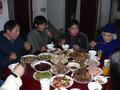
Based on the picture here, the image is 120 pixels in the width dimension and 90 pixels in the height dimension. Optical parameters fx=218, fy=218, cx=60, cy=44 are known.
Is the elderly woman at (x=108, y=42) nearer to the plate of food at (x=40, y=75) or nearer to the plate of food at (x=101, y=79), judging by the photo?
the plate of food at (x=101, y=79)

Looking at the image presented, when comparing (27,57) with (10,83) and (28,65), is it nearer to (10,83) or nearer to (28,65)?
(28,65)

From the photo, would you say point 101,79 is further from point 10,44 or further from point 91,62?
point 10,44

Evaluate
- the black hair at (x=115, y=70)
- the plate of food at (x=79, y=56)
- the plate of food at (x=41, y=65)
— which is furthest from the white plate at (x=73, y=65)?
the black hair at (x=115, y=70)

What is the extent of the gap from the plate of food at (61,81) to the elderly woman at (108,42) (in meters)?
0.84

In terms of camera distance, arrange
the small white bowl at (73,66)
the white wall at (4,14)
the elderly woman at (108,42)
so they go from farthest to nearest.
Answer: the white wall at (4,14) < the elderly woman at (108,42) < the small white bowl at (73,66)

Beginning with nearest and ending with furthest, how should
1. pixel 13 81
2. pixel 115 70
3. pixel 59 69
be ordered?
pixel 115 70 < pixel 13 81 < pixel 59 69

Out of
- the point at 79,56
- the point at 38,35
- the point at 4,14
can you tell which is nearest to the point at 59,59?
the point at 79,56

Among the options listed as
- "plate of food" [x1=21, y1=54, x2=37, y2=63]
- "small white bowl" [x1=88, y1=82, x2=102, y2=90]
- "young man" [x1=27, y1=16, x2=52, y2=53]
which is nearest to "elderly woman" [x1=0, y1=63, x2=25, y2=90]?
"plate of food" [x1=21, y1=54, x2=37, y2=63]

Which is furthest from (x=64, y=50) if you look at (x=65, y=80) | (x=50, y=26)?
(x=50, y=26)

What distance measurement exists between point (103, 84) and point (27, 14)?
10.2 feet

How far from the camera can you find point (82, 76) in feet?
8.11

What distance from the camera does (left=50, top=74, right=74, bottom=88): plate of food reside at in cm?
234

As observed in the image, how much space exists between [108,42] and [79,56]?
1.70ft

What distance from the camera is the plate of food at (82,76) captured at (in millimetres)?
2424
